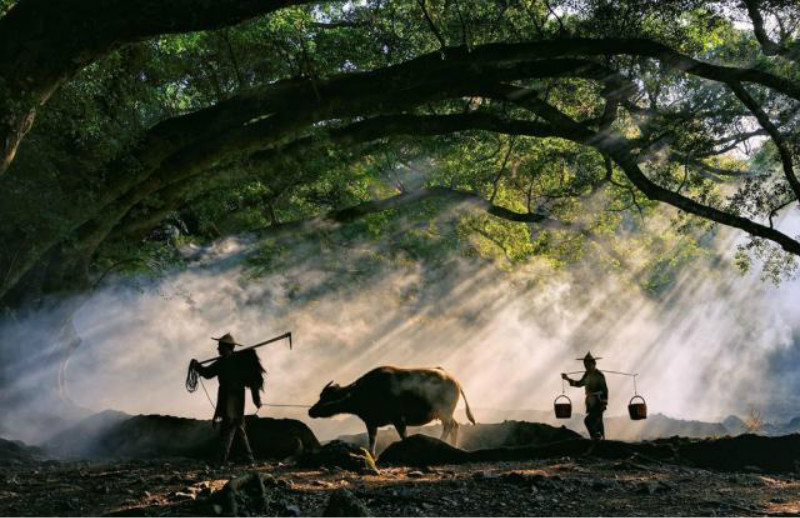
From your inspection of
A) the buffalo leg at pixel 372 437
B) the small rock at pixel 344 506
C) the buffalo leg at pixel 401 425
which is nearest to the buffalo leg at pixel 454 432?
the buffalo leg at pixel 401 425

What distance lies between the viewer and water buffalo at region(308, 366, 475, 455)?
1408 centimetres

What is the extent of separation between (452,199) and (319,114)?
7.72m

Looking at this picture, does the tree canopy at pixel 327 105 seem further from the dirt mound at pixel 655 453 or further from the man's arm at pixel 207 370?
the dirt mound at pixel 655 453

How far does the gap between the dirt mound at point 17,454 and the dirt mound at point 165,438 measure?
1.20 metres

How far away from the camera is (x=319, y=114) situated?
10.9m

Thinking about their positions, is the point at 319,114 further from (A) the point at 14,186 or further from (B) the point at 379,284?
(B) the point at 379,284

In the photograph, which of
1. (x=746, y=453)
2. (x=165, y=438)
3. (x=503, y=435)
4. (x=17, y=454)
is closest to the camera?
(x=746, y=453)

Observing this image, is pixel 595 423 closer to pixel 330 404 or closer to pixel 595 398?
pixel 595 398

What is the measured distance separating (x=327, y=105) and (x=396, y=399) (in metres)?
6.66

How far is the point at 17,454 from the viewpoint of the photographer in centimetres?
1170

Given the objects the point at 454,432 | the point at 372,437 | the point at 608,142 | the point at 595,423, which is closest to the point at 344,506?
the point at 372,437

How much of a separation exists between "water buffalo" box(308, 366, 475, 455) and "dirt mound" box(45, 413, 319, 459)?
1.47 m

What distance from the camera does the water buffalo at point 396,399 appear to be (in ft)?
46.2

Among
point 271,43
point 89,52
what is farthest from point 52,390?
point 89,52
